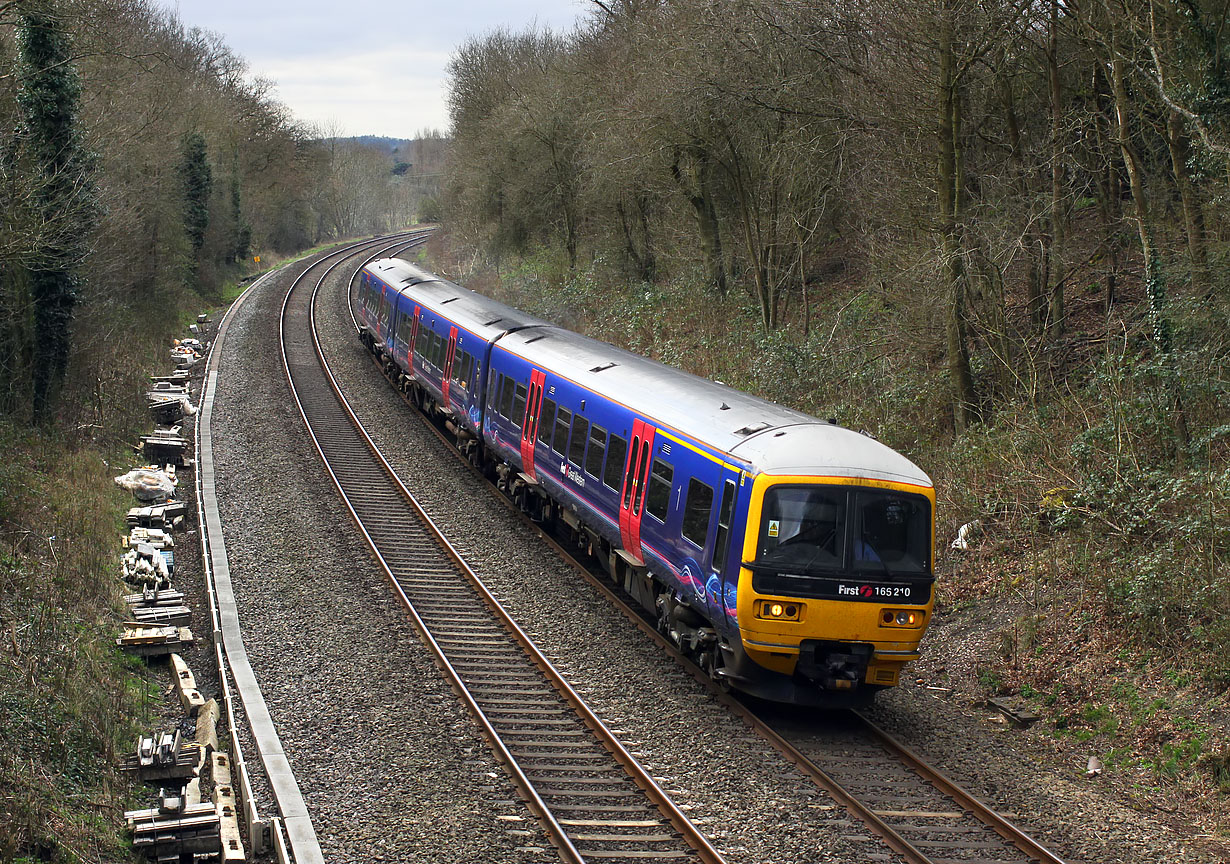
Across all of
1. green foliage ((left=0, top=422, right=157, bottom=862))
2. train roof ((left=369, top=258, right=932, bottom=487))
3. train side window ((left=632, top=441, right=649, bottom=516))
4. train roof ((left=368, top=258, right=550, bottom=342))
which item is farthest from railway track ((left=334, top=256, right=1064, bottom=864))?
train roof ((left=368, top=258, right=550, bottom=342))

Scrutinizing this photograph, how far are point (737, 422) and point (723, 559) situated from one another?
1.55 meters

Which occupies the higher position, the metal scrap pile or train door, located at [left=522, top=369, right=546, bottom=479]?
train door, located at [left=522, top=369, right=546, bottom=479]

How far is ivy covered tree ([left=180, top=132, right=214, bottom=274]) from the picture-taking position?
39188 millimetres

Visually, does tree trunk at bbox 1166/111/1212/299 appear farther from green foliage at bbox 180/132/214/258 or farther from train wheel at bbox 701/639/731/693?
green foliage at bbox 180/132/214/258

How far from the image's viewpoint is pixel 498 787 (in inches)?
328

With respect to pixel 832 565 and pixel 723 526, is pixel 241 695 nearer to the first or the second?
pixel 723 526

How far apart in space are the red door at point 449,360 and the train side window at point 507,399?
3380mm

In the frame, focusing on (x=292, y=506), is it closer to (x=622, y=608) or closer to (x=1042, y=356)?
(x=622, y=608)

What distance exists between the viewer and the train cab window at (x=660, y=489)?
10922mm

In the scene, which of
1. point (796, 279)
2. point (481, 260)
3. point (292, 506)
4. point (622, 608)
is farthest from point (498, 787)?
point (481, 260)

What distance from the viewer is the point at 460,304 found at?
22141 millimetres

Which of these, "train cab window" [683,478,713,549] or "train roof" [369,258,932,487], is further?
"train cab window" [683,478,713,549]

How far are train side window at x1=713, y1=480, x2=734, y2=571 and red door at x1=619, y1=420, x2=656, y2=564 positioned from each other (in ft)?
5.99

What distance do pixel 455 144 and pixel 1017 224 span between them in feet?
127
